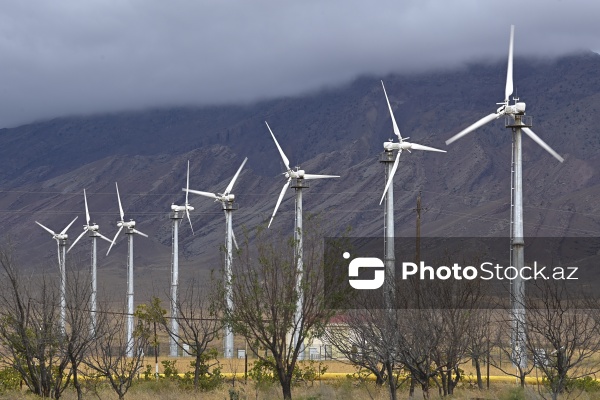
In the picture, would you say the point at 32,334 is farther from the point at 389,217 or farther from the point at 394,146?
the point at 394,146

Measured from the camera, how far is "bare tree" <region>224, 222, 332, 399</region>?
41.0 metres

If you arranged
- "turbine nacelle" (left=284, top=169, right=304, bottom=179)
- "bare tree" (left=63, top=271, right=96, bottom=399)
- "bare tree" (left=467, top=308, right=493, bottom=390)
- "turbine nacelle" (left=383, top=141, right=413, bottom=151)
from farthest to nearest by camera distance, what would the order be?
"turbine nacelle" (left=284, top=169, right=304, bottom=179), "turbine nacelle" (left=383, top=141, right=413, bottom=151), "bare tree" (left=467, top=308, right=493, bottom=390), "bare tree" (left=63, top=271, right=96, bottom=399)

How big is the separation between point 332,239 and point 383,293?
3.28 metres

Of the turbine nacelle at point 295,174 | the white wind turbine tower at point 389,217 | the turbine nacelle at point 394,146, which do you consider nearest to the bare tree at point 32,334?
the white wind turbine tower at point 389,217

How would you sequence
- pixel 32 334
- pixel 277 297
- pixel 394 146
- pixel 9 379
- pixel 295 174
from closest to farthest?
pixel 277 297 → pixel 32 334 → pixel 9 379 → pixel 394 146 → pixel 295 174

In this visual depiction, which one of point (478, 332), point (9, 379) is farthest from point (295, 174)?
point (9, 379)

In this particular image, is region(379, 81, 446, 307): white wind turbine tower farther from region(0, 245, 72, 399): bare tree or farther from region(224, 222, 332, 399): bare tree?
region(0, 245, 72, 399): bare tree

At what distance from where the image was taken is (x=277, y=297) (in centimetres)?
4097

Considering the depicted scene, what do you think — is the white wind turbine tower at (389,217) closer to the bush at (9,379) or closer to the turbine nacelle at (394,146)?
the turbine nacelle at (394,146)

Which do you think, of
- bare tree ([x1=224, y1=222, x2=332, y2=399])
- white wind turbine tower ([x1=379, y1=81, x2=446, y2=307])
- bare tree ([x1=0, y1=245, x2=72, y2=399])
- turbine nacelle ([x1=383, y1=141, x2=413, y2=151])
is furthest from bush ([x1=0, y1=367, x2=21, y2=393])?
turbine nacelle ([x1=383, y1=141, x2=413, y2=151])

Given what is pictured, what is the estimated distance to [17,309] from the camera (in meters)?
43.1

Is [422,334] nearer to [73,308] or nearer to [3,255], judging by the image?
[73,308]

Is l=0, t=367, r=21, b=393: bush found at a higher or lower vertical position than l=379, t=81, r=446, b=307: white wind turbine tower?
lower

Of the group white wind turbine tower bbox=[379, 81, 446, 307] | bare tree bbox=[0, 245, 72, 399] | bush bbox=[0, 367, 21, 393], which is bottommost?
bush bbox=[0, 367, 21, 393]
